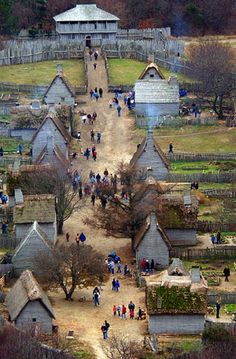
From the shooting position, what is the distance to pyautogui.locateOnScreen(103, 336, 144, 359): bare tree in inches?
3093

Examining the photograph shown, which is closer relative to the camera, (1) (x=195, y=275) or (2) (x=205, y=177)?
(1) (x=195, y=275)

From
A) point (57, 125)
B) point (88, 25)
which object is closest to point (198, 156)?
point (57, 125)

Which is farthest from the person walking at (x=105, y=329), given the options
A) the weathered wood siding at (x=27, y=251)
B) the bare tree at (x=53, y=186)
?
the bare tree at (x=53, y=186)

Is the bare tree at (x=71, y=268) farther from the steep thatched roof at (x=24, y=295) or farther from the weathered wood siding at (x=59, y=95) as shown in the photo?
the weathered wood siding at (x=59, y=95)

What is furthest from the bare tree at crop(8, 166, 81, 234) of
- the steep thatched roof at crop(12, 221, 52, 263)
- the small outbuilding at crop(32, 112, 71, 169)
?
the steep thatched roof at crop(12, 221, 52, 263)

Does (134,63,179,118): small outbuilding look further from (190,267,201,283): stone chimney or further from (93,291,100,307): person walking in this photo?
(190,267,201,283): stone chimney

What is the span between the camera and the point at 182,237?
97.5 metres

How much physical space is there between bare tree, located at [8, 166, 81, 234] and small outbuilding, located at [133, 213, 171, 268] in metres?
7.06

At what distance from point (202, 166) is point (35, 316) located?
3270 centimetres

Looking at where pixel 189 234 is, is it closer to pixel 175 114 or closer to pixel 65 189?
pixel 65 189

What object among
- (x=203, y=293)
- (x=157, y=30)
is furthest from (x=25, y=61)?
(x=203, y=293)

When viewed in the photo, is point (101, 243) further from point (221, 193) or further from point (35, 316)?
point (35, 316)

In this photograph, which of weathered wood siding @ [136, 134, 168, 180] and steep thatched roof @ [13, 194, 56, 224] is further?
weathered wood siding @ [136, 134, 168, 180]

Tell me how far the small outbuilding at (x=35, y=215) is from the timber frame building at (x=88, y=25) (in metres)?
56.9
